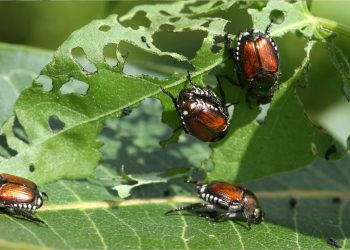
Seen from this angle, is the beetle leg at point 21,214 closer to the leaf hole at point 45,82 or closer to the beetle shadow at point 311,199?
the leaf hole at point 45,82

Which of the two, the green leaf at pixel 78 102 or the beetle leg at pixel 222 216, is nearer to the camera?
the green leaf at pixel 78 102

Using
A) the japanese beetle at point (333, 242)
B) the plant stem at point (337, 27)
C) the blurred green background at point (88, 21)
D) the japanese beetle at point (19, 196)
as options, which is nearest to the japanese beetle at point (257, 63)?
the plant stem at point (337, 27)

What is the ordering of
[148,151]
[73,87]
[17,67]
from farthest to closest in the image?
[17,67], [148,151], [73,87]

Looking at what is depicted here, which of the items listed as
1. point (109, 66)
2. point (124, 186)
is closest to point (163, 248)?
point (124, 186)

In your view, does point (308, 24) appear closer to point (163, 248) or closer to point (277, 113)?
point (277, 113)

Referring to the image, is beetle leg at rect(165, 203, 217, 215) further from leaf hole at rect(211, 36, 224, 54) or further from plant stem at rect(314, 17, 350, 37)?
plant stem at rect(314, 17, 350, 37)

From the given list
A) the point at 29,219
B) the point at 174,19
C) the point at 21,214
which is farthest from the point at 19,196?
the point at 174,19

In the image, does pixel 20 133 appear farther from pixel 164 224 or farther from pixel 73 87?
pixel 164 224
